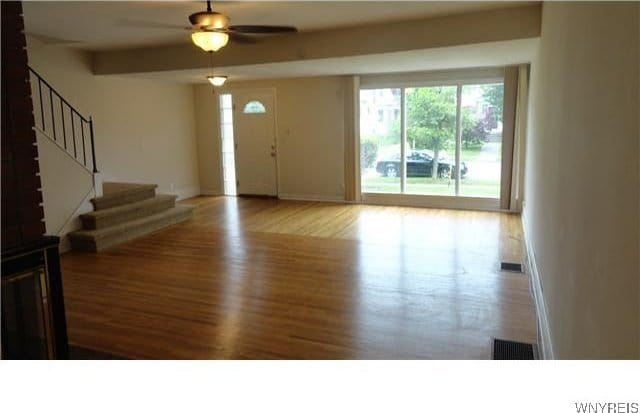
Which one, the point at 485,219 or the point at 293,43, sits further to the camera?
the point at 485,219

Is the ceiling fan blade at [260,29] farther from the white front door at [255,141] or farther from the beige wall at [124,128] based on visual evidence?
the white front door at [255,141]

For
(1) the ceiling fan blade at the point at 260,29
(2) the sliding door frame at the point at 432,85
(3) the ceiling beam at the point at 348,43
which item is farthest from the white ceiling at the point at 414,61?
(1) the ceiling fan blade at the point at 260,29

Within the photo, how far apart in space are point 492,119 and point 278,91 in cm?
387

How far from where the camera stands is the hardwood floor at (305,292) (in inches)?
120

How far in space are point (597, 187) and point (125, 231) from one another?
560 centimetres

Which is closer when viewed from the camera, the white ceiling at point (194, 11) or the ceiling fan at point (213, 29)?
the ceiling fan at point (213, 29)

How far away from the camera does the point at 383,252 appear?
516 centimetres

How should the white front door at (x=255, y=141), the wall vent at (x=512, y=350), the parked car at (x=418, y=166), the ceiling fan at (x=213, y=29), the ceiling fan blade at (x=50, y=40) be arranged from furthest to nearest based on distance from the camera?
1. the white front door at (x=255, y=141)
2. the parked car at (x=418, y=166)
3. the ceiling fan blade at (x=50, y=40)
4. the ceiling fan at (x=213, y=29)
5. the wall vent at (x=512, y=350)

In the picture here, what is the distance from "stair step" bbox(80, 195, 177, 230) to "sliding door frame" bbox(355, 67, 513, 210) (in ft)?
11.1

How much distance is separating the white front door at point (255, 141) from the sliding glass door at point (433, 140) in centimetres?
186

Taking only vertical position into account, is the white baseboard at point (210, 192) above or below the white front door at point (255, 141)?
below
